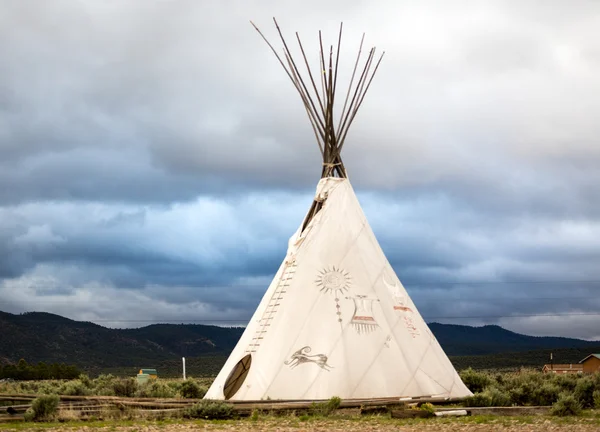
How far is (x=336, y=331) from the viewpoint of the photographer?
758 inches

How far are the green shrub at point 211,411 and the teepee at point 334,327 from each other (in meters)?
2.51

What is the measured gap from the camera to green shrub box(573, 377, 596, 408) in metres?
19.4

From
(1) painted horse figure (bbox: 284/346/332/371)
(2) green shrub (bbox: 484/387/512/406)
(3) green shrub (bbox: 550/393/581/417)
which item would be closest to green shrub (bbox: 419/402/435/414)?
(2) green shrub (bbox: 484/387/512/406)

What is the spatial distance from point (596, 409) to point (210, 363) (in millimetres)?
48997

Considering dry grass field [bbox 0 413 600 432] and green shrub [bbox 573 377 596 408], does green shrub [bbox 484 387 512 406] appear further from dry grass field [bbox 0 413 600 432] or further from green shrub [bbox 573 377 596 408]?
dry grass field [bbox 0 413 600 432]

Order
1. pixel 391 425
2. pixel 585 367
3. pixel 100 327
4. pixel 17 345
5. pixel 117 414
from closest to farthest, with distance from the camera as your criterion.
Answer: pixel 391 425 < pixel 117 414 < pixel 585 367 < pixel 17 345 < pixel 100 327

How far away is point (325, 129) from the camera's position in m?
21.8

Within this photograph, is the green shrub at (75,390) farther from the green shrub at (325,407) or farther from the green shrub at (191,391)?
the green shrub at (325,407)

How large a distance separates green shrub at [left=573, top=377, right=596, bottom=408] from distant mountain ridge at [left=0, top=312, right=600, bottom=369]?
66.5 m

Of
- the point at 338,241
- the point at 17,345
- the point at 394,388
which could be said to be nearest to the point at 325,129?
the point at 338,241

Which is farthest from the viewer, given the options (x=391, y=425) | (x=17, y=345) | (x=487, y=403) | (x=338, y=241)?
(x=17, y=345)

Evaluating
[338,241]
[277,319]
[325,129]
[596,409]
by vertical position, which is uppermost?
[325,129]

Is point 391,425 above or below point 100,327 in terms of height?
below

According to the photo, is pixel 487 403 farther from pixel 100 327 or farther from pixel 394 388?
pixel 100 327
